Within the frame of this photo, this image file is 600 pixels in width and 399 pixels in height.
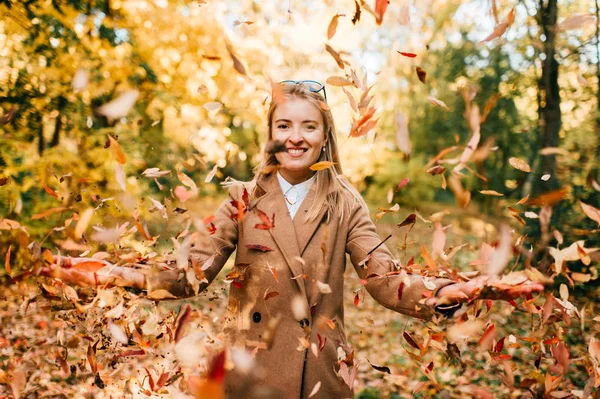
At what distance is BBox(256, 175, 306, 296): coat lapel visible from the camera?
188 centimetres

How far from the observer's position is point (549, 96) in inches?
266

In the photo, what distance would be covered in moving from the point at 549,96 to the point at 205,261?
6.52 m

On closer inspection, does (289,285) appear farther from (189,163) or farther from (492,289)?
(492,289)

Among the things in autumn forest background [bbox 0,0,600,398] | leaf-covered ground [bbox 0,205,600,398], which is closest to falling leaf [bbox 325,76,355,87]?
autumn forest background [bbox 0,0,600,398]

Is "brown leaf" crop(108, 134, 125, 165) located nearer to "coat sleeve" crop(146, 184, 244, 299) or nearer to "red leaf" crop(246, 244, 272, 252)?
"coat sleeve" crop(146, 184, 244, 299)

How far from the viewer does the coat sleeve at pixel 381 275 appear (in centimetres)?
155

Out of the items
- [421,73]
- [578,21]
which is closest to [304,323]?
[421,73]

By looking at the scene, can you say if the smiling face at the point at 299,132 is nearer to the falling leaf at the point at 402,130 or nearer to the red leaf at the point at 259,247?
the red leaf at the point at 259,247

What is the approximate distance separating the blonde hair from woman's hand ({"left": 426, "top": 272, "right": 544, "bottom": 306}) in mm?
655

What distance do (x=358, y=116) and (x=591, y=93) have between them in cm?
623

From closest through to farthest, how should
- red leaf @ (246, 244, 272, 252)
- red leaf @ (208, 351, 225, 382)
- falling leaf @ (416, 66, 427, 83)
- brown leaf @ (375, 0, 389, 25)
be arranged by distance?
red leaf @ (208, 351, 225, 382) → brown leaf @ (375, 0, 389, 25) → falling leaf @ (416, 66, 427, 83) → red leaf @ (246, 244, 272, 252)

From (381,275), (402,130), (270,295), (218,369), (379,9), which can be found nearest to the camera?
(218,369)

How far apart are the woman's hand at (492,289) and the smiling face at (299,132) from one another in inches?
30.9

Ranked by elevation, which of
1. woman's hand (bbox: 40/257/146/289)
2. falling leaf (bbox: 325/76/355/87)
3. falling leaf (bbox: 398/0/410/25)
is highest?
falling leaf (bbox: 398/0/410/25)
